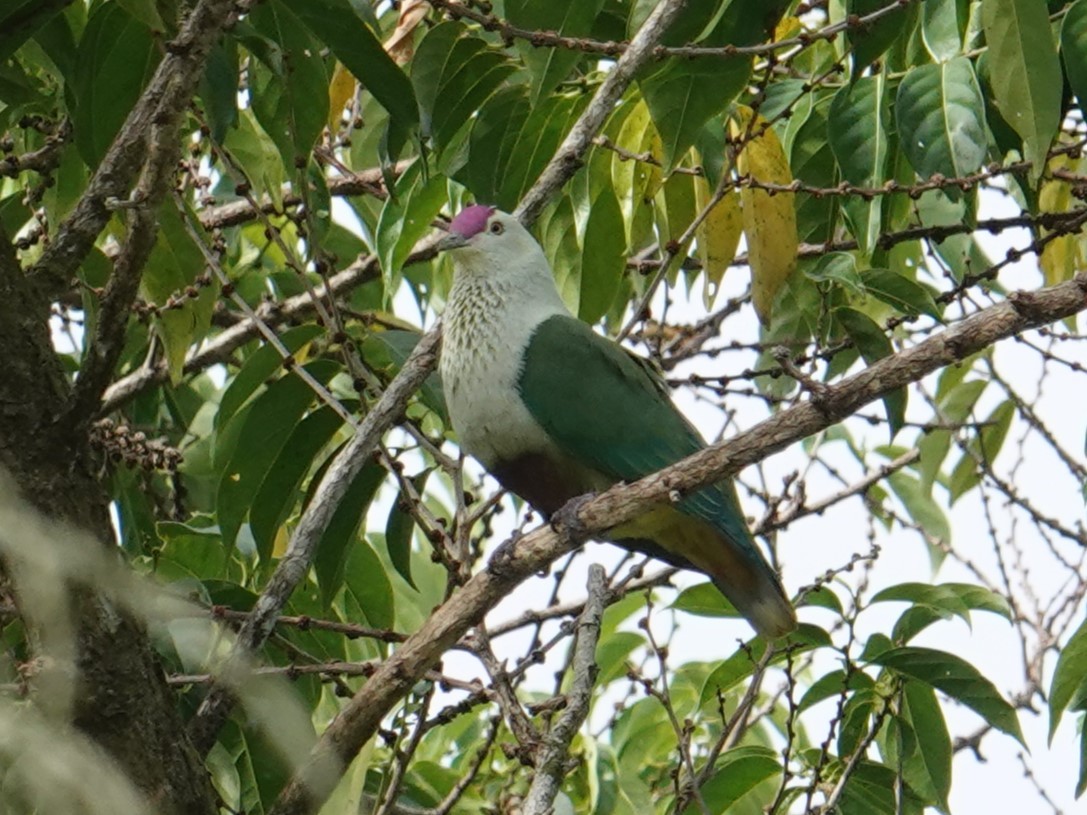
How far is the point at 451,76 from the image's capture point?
3018 mm

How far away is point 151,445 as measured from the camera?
10.8ft

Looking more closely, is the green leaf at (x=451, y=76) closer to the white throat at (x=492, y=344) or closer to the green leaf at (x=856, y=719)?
the white throat at (x=492, y=344)

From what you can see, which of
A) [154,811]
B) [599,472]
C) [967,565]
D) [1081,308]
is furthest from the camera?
[967,565]

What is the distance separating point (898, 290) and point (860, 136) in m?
0.29

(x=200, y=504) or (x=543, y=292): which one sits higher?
(x=543, y=292)

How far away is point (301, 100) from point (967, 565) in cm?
271

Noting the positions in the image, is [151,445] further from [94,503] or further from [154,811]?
[154,811]

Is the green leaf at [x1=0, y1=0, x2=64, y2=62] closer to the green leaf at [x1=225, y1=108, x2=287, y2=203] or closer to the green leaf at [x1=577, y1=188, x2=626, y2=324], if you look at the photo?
the green leaf at [x1=225, y1=108, x2=287, y2=203]

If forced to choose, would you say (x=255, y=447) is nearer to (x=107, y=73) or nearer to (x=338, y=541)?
(x=338, y=541)

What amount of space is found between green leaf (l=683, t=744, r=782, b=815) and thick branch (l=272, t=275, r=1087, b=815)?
0.63 metres

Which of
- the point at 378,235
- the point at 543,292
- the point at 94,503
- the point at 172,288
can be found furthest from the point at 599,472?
the point at 94,503

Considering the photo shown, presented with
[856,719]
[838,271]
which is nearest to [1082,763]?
[856,719]

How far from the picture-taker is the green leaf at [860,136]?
9.20 ft

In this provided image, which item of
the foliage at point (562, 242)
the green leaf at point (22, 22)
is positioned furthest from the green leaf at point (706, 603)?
the green leaf at point (22, 22)
